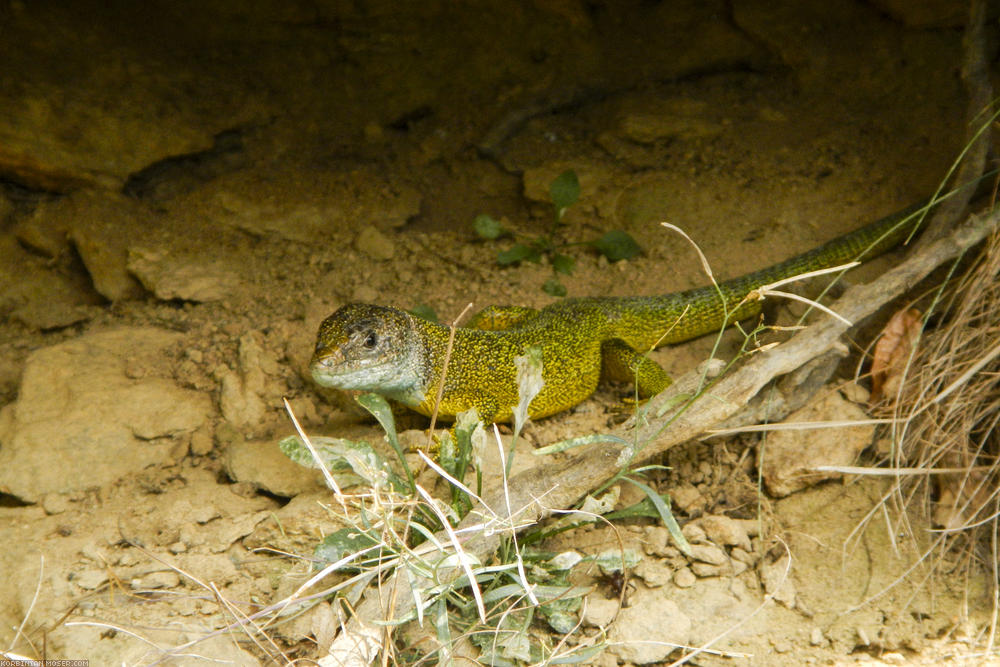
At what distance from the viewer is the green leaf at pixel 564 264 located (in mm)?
4969

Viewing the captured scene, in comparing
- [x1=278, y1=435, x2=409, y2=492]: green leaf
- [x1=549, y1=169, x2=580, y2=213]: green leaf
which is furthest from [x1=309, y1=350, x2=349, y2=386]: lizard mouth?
[x1=549, y1=169, x2=580, y2=213]: green leaf

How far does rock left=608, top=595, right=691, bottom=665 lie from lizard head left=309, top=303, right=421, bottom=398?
1.60 metres

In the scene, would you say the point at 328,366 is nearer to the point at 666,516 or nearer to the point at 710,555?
the point at 666,516

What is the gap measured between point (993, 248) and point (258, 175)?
462 centimetres

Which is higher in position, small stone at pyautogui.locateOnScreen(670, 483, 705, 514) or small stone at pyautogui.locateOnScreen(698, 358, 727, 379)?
small stone at pyautogui.locateOnScreen(698, 358, 727, 379)

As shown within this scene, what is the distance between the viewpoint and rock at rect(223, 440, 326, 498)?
3.51 metres

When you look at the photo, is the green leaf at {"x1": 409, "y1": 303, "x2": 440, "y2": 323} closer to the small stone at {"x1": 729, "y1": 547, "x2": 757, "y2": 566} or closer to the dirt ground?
the dirt ground

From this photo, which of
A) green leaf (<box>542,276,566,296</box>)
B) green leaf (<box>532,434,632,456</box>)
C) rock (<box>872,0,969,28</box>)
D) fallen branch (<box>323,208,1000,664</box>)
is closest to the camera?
fallen branch (<box>323,208,1000,664</box>)

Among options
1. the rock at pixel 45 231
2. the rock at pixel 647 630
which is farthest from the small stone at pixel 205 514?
the rock at pixel 45 231

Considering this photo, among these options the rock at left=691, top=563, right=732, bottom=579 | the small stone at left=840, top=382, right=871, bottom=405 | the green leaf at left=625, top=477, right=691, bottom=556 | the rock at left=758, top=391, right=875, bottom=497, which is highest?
the green leaf at left=625, top=477, right=691, bottom=556

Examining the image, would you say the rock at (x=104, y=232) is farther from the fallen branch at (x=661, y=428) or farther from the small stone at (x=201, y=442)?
the fallen branch at (x=661, y=428)

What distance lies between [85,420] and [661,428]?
9.39 ft

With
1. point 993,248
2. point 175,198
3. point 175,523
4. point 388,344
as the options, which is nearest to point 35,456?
point 175,523

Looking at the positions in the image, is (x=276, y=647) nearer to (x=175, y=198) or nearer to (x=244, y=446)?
(x=244, y=446)
